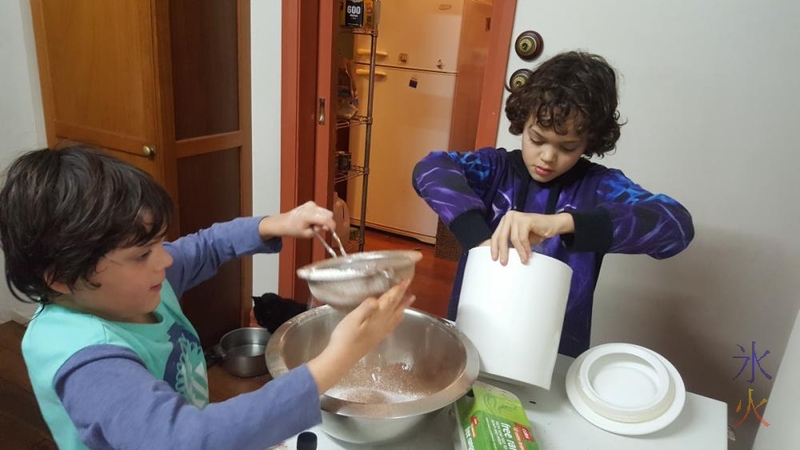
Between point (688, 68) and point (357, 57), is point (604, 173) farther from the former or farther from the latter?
point (357, 57)

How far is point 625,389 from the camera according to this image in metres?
0.80

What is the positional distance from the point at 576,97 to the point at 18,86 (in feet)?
6.65

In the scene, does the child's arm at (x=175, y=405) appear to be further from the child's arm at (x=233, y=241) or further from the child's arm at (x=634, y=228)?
the child's arm at (x=634, y=228)

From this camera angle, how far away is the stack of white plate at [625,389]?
0.75 metres

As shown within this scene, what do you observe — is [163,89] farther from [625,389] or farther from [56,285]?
[625,389]

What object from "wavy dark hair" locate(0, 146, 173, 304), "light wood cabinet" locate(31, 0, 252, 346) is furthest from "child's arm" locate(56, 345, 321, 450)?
"light wood cabinet" locate(31, 0, 252, 346)

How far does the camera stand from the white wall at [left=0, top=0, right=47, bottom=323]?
5.98 feet

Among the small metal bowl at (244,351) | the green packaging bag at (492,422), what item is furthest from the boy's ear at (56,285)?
the small metal bowl at (244,351)

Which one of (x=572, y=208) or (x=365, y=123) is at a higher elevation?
(x=572, y=208)

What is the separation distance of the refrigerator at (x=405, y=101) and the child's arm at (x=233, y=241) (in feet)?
7.47

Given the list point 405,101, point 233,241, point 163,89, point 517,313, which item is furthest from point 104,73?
point 405,101

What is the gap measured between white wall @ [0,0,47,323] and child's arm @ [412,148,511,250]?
1.61 meters

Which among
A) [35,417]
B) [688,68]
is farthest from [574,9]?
[35,417]

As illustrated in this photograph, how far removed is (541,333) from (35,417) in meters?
1.73
